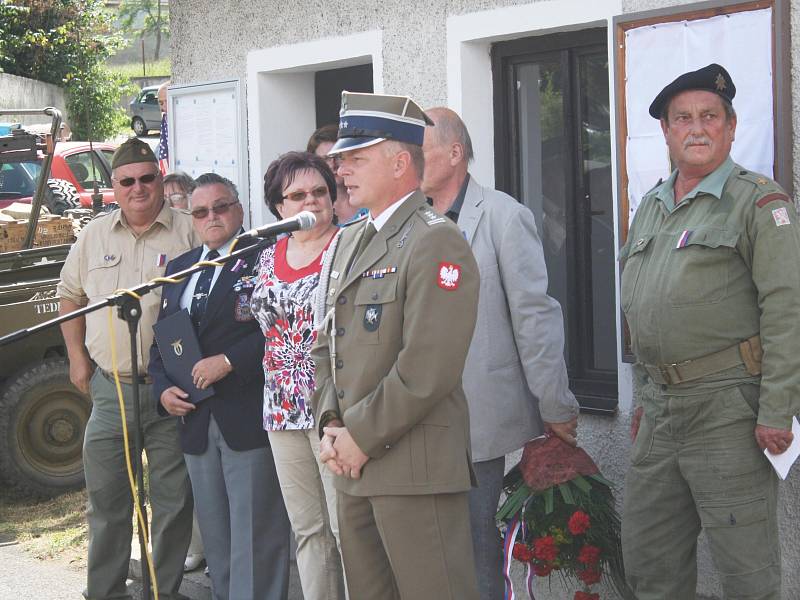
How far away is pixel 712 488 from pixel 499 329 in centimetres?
96

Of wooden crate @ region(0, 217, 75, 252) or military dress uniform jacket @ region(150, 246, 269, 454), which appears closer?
military dress uniform jacket @ region(150, 246, 269, 454)

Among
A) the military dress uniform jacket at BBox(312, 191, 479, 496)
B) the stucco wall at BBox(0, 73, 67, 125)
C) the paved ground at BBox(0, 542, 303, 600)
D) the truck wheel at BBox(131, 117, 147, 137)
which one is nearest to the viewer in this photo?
the military dress uniform jacket at BBox(312, 191, 479, 496)

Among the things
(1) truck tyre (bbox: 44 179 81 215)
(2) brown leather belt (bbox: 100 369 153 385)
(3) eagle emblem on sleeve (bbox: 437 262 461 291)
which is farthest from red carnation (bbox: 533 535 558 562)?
(1) truck tyre (bbox: 44 179 81 215)

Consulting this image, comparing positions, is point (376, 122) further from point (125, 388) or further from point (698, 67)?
point (125, 388)

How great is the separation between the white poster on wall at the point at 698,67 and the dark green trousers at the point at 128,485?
2265 mm

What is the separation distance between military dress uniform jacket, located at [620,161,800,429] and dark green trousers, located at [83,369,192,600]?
233cm

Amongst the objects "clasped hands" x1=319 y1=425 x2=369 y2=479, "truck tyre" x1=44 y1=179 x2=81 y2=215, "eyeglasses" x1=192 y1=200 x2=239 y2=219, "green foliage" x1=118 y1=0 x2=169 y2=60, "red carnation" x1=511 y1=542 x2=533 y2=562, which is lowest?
"red carnation" x1=511 y1=542 x2=533 y2=562

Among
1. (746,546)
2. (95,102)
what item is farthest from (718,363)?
(95,102)

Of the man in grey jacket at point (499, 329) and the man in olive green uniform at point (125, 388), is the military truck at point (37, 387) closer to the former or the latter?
the man in olive green uniform at point (125, 388)

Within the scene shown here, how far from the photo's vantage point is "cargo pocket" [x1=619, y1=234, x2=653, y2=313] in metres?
3.75

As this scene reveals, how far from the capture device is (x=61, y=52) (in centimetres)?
2853

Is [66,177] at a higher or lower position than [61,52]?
lower

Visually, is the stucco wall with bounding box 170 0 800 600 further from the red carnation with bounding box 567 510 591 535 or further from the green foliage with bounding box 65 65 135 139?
the green foliage with bounding box 65 65 135 139

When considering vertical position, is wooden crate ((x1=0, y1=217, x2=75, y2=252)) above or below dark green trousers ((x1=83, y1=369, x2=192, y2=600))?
above
